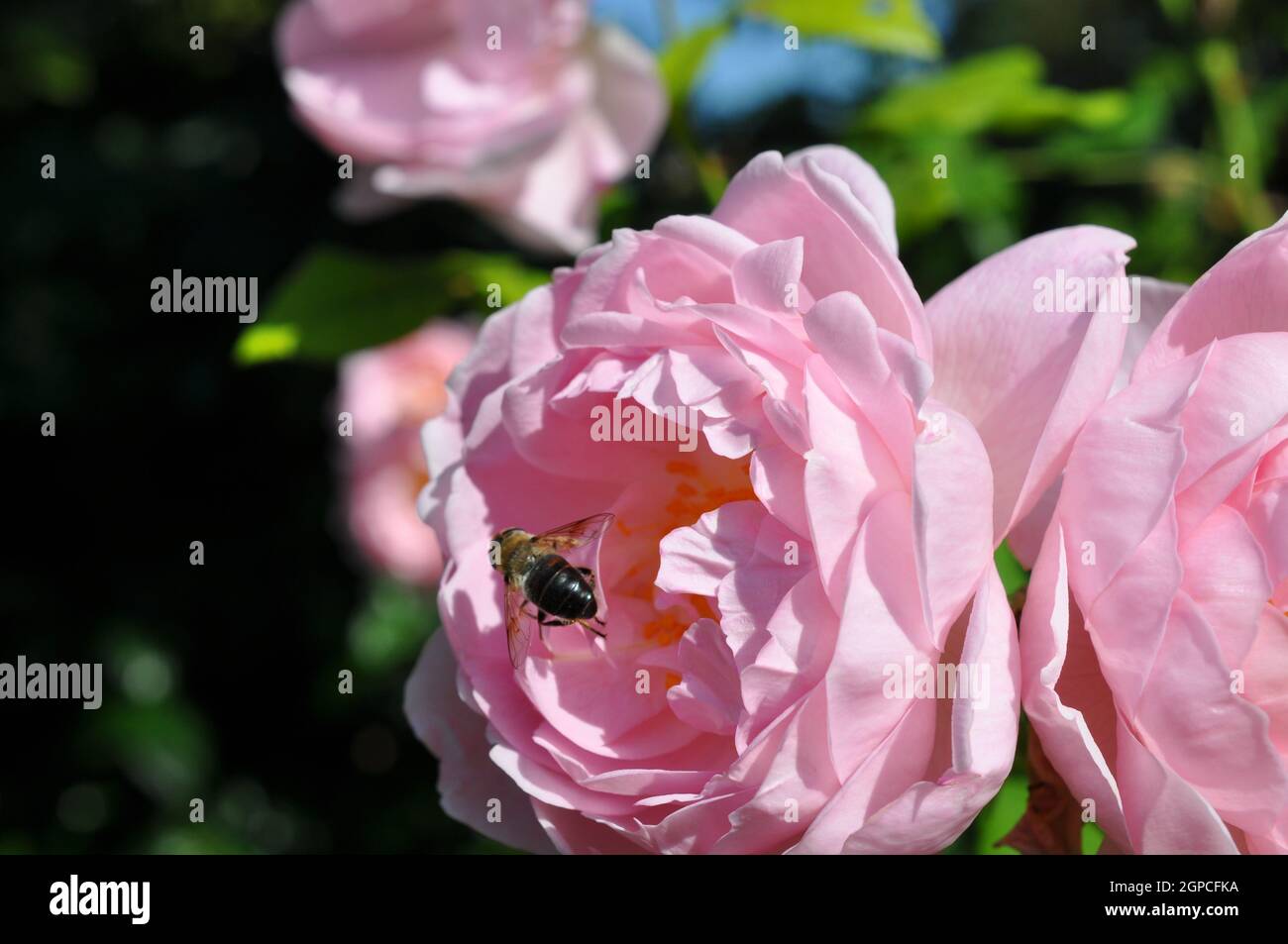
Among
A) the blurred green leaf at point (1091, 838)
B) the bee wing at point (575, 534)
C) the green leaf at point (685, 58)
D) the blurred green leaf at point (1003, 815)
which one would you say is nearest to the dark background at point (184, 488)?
the green leaf at point (685, 58)

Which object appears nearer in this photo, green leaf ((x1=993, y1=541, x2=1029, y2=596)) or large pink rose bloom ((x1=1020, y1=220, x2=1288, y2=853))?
large pink rose bloom ((x1=1020, y1=220, x2=1288, y2=853))

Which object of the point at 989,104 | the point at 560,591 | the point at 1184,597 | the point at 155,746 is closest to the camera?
the point at 1184,597

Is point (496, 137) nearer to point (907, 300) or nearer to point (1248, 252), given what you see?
point (907, 300)

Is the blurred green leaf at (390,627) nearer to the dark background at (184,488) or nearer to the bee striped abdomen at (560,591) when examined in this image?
the dark background at (184,488)

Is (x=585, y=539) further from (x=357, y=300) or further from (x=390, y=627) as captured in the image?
(x=390, y=627)

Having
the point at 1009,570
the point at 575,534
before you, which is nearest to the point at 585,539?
the point at 575,534
